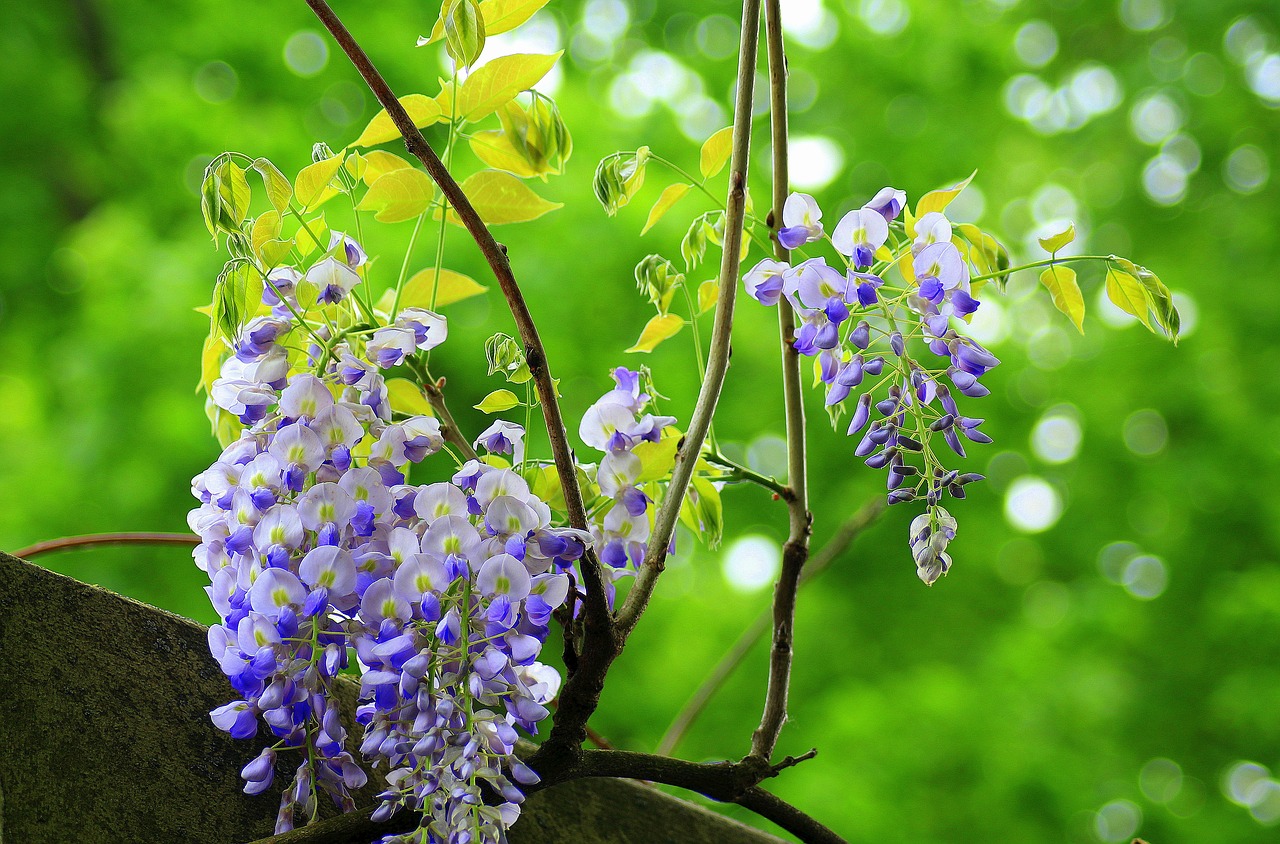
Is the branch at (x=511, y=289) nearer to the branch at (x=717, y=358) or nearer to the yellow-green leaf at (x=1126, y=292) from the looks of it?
the branch at (x=717, y=358)

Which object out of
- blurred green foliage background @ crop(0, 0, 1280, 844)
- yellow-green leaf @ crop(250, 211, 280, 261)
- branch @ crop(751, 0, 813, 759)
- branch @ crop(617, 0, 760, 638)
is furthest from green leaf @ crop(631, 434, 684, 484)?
blurred green foliage background @ crop(0, 0, 1280, 844)

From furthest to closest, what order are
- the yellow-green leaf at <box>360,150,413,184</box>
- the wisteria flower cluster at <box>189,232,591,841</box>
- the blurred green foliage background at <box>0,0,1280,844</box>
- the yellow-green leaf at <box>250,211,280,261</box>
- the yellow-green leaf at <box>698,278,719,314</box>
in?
1. the blurred green foliage background at <box>0,0,1280,844</box>
2. the yellow-green leaf at <box>698,278,719,314</box>
3. the yellow-green leaf at <box>360,150,413,184</box>
4. the yellow-green leaf at <box>250,211,280,261</box>
5. the wisteria flower cluster at <box>189,232,591,841</box>

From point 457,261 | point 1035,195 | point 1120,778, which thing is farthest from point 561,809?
point 1035,195

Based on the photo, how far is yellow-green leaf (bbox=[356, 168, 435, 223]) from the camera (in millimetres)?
624

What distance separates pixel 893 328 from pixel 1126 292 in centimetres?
19

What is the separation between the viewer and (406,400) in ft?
2.29

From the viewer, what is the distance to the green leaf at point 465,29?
562mm

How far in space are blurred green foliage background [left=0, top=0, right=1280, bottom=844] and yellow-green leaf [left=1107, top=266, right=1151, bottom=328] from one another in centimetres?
232

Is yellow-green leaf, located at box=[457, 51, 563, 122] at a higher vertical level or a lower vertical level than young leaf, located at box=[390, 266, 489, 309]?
higher

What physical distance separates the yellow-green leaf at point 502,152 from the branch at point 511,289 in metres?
0.16

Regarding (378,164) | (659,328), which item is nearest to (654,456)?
(659,328)

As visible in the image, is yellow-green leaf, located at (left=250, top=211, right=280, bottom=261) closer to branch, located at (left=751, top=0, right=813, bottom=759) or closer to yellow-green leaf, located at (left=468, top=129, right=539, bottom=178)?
yellow-green leaf, located at (left=468, top=129, right=539, bottom=178)

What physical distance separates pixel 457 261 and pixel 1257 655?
3.03m

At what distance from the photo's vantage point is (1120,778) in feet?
10.9
